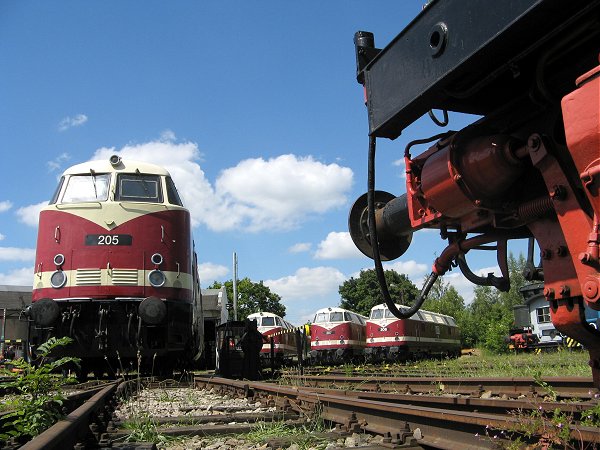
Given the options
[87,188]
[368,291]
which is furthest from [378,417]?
[368,291]

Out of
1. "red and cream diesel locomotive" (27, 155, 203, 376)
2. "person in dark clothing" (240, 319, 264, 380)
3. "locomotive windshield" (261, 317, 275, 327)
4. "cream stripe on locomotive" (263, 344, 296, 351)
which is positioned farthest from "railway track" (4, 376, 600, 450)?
"locomotive windshield" (261, 317, 275, 327)

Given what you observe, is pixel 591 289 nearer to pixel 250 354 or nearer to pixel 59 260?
pixel 59 260

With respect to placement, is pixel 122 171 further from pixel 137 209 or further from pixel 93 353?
pixel 93 353

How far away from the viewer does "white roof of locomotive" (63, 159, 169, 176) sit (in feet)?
32.5

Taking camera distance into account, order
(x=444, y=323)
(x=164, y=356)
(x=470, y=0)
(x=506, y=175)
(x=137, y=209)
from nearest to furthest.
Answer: (x=470, y=0)
(x=506, y=175)
(x=137, y=209)
(x=164, y=356)
(x=444, y=323)

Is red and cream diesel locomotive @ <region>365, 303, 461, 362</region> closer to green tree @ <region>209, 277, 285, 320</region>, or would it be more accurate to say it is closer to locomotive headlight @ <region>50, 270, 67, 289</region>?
locomotive headlight @ <region>50, 270, 67, 289</region>

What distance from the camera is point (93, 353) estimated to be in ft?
28.9

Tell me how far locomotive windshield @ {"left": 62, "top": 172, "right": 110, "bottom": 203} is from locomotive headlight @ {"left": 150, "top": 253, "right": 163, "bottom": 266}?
1.37 m

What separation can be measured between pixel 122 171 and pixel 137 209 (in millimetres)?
924

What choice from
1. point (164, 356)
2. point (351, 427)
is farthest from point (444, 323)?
point (351, 427)

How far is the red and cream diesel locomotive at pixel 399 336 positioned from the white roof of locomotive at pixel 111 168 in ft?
45.5

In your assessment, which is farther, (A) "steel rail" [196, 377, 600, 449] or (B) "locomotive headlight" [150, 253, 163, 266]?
(B) "locomotive headlight" [150, 253, 163, 266]

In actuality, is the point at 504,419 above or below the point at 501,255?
below

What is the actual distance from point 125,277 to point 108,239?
27.7 inches
